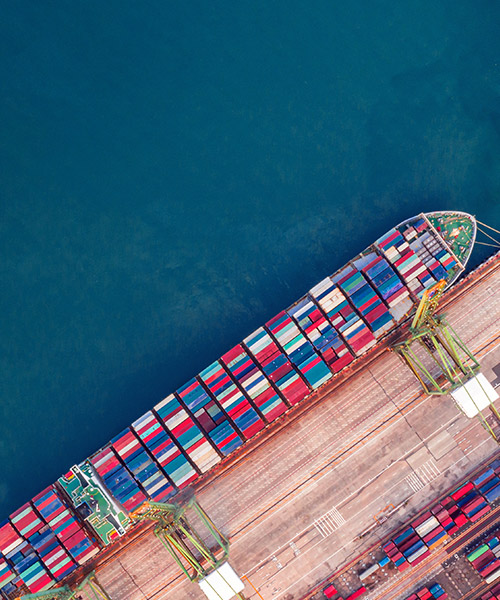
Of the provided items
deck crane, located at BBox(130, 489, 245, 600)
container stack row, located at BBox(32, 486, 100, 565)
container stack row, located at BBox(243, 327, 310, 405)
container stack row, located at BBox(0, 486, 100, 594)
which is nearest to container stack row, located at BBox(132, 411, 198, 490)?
deck crane, located at BBox(130, 489, 245, 600)

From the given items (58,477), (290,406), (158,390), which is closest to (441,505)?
(290,406)

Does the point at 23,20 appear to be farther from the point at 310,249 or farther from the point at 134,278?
the point at 310,249

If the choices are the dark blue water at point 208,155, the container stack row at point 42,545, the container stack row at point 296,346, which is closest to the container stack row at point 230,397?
the dark blue water at point 208,155

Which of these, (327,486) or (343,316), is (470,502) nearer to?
(327,486)

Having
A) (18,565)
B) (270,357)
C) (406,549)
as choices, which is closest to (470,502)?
(406,549)

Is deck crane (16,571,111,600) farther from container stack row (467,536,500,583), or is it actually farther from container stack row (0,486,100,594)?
container stack row (467,536,500,583)

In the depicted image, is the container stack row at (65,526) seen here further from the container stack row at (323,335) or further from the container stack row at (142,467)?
the container stack row at (323,335)
